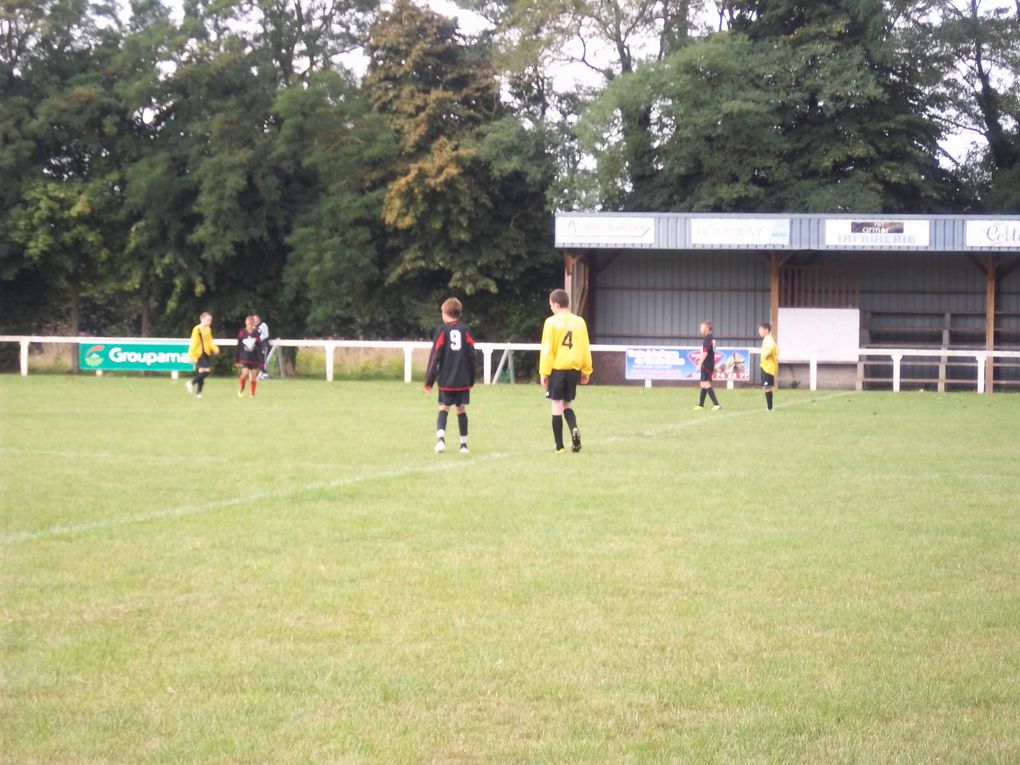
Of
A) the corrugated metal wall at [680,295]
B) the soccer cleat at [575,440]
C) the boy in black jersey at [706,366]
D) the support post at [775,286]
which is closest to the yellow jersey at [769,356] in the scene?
the boy in black jersey at [706,366]

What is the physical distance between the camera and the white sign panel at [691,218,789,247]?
36.1 m

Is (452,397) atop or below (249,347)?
below

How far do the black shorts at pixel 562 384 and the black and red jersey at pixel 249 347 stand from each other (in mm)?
13889

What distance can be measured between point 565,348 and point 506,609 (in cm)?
858

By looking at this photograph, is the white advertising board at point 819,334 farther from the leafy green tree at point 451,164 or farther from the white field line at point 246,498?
the white field line at point 246,498

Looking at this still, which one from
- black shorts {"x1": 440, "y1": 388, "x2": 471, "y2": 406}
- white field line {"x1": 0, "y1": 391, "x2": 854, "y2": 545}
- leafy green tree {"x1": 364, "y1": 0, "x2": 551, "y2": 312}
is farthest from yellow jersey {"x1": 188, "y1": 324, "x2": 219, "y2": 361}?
black shorts {"x1": 440, "y1": 388, "x2": 471, "y2": 406}

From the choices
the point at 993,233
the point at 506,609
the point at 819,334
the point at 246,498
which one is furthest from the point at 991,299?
the point at 506,609

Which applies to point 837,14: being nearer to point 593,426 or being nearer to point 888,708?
point 593,426

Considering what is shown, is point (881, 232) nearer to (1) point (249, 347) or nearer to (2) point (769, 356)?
(2) point (769, 356)

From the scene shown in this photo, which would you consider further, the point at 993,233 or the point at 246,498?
the point at 993,233

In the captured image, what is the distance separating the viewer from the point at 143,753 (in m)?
4.66

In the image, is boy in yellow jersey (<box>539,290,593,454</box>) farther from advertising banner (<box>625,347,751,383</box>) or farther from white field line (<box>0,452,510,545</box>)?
advertising banner (<box>625,347,751,383</box>)

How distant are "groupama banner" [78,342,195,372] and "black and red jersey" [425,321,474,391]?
23612 millimetres

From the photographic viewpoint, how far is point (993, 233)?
115 ft
